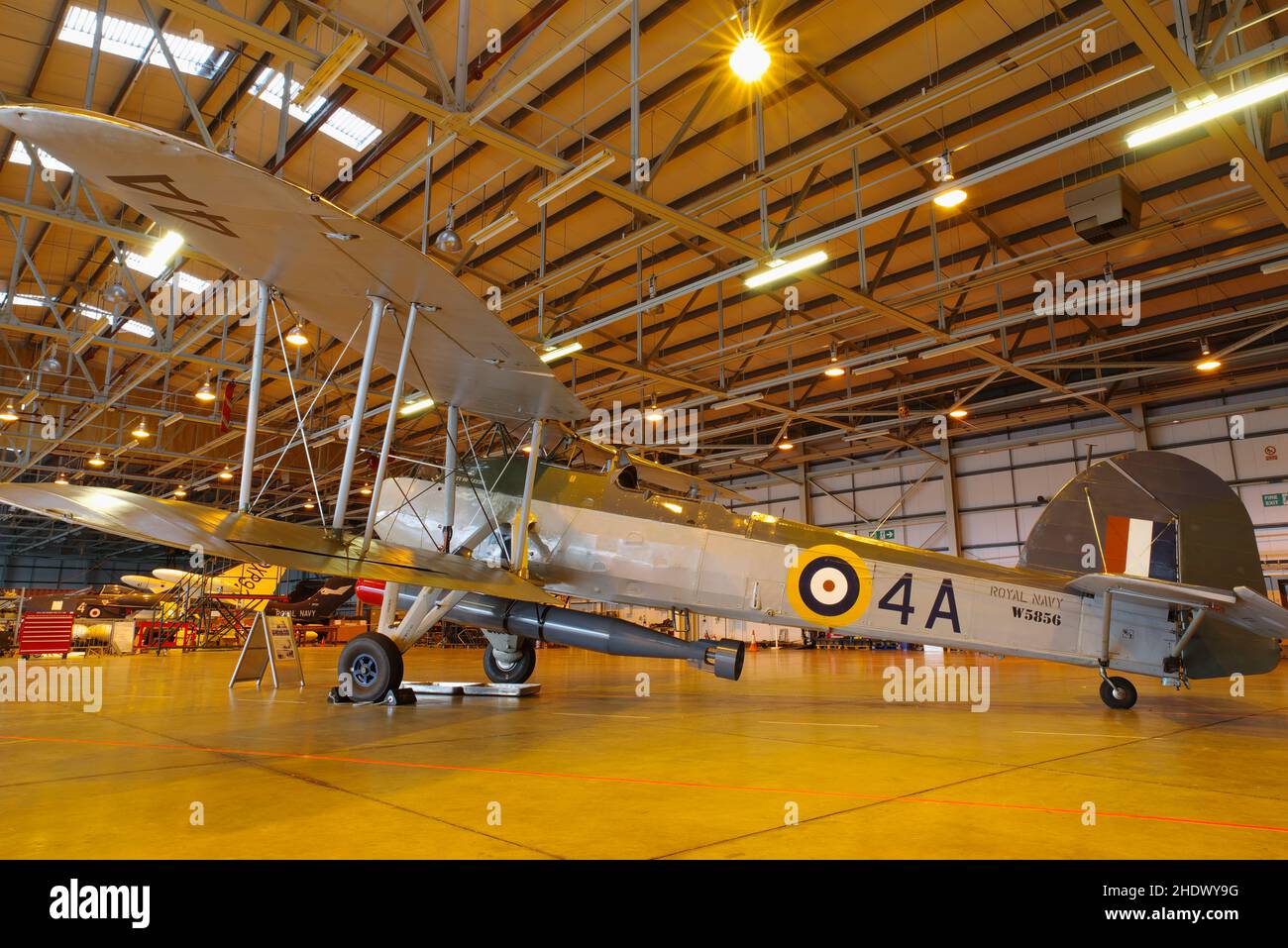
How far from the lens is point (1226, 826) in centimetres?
311

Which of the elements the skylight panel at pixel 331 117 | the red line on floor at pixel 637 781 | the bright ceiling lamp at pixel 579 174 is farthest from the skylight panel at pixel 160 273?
the red line on floor at pixel 637 781

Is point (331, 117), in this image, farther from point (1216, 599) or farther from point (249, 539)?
point (1216, 599)

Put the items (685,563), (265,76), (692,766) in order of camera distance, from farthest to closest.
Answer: (265,76)
(685,563)
(692,766)

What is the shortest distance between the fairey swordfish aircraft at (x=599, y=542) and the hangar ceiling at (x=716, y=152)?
1380 mm

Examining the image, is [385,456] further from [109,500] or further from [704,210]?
[704,210]

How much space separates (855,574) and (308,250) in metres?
6.26

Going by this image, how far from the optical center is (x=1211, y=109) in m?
8.03

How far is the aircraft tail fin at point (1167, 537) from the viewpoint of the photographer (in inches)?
293

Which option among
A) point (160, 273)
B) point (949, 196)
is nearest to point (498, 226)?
point (949, 196)

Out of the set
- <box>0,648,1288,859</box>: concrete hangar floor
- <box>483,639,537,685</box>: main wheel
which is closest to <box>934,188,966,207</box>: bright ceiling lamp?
<box>0,648,1288,859</box>: concrete hangar floor

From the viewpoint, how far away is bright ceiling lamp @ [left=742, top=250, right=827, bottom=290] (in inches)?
480

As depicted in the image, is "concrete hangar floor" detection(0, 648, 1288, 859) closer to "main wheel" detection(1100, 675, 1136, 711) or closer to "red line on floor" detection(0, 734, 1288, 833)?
"red line on floor" detection(0, 734, 1288, 833)
